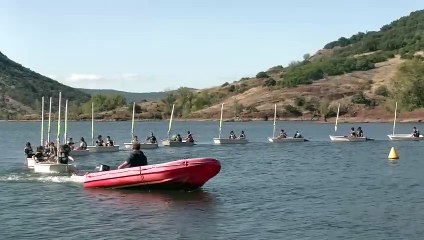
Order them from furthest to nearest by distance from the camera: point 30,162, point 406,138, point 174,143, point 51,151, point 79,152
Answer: point 406,138
point 174,143
point 79,152
point 30,162
point 51,151

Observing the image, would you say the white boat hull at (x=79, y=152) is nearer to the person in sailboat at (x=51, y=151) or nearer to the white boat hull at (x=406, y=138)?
the person in sailboat at (x=51, y=151)

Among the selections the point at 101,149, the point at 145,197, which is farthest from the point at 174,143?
the point at 145,197

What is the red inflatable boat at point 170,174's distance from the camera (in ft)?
129

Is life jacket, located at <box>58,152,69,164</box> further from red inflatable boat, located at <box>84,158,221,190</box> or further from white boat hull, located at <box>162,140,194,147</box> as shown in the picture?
white boat hull, located at <box>162,140,194,147</box>

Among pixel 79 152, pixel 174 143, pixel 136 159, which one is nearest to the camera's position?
pixel 136 159

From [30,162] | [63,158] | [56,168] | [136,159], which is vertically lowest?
[30,162]

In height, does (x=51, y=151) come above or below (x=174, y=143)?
above

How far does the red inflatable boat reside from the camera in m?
39.5

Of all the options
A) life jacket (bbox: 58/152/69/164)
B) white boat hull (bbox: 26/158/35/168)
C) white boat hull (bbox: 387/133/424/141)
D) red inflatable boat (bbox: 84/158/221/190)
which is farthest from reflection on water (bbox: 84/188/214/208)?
white boat hull (bbox: 387/133/424/141)

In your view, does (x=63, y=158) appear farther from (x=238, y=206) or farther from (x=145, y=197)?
(x=238, y=206)

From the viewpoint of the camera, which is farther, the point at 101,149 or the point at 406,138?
the point at 406,138

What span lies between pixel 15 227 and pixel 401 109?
524 feet

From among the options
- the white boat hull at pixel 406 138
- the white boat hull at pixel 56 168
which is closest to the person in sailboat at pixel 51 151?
the white boat hull at pixel 56 168

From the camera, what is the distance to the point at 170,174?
1559 inches
